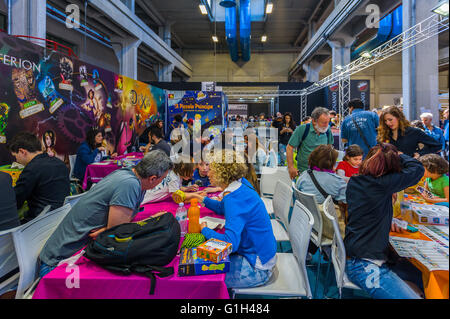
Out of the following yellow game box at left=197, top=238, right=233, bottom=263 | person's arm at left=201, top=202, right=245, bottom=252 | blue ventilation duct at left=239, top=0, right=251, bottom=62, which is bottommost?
yellow game box at left=197, top=238, right=233, bottom=263

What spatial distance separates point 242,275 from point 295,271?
1.44 ft

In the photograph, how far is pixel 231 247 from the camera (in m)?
1.30

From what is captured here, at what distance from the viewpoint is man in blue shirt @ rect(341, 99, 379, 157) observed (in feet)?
11.0

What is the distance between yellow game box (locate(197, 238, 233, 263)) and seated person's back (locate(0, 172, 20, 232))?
1.47 meters

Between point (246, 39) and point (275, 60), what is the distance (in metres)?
6.17

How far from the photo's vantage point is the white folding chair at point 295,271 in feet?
4.97

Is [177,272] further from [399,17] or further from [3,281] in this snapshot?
[399,17]

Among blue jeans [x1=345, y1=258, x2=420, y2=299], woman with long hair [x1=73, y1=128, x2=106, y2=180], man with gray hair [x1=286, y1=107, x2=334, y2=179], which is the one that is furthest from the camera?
woman with long hair [x1=73, y1=128, x2=106, y2=180]

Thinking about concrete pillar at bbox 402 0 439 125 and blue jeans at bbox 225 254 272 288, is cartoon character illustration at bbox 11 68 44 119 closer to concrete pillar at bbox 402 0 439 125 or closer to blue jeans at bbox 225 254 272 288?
blue jeans at bbox 225 254 272 288

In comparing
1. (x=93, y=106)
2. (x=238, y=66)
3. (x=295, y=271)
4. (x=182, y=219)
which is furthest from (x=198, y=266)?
(x=238, y=66)

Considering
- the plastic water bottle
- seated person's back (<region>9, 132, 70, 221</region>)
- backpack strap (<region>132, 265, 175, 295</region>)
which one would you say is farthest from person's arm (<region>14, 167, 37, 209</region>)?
backpack strap (<region>132, 265, 175, 295</region>)

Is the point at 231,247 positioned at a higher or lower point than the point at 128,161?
lower
